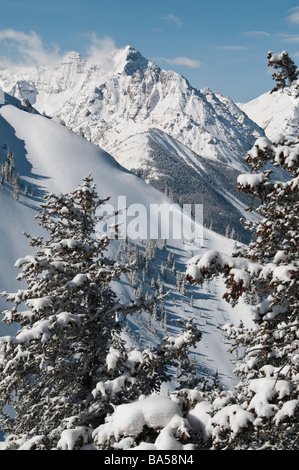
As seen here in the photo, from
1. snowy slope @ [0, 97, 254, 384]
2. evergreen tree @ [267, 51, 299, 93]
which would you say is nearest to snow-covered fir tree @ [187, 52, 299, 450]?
evergreen tree @ [267, 51, 299, 93]

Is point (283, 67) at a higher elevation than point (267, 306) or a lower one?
higher

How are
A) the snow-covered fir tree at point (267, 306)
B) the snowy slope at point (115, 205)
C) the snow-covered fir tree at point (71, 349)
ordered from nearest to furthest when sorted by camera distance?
the snow-covered fir tree at point (267, 306)
the snow-covered fir tree at point (71, 349)
the snowy slope at point (115, 205)

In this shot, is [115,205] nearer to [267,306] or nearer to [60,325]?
[60,325]

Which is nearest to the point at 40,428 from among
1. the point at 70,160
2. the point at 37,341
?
the point at 37,341

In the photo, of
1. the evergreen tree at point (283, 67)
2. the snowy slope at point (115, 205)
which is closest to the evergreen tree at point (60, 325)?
the evergreen tree at point (283, 67)

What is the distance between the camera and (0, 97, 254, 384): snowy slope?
376 feet

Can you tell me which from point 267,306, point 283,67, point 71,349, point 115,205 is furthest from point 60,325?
point 115,205

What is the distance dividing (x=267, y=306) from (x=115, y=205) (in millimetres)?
163496

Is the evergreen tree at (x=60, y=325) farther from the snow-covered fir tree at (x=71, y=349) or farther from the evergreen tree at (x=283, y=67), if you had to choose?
the evergreen tree at (x=283, y=67)

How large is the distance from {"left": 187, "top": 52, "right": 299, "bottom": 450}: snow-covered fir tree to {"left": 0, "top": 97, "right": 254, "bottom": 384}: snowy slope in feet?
303

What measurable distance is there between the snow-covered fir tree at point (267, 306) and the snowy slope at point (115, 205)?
303 ft

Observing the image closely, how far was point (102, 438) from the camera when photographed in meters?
5.85

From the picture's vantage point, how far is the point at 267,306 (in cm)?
754

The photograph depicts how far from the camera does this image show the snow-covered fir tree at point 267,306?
5395 mm
